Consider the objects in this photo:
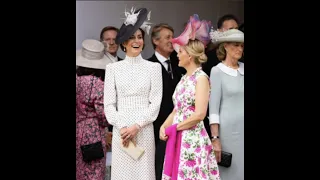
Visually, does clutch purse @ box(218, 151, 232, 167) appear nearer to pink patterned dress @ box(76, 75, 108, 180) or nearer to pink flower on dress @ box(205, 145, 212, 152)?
pink flower on dress @ box(205, 145, 212, 152)

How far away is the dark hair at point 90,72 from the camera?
18.6ft

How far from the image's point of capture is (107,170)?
18.6ft

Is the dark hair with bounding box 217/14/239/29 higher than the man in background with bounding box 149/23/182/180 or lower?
higher

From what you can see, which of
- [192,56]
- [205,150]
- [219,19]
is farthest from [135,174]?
[219,19]

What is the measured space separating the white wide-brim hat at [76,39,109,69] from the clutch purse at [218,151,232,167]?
54.3 inches

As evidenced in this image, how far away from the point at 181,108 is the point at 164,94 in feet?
0.94

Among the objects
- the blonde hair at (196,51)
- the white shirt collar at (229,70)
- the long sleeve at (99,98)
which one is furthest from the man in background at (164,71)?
the long sleeve at (99,98)

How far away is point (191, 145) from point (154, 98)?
54cm

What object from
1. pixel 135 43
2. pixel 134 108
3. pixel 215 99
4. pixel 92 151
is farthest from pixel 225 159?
pixel 135 43

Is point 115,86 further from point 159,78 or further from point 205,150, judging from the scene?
point 205,150

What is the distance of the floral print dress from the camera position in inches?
205

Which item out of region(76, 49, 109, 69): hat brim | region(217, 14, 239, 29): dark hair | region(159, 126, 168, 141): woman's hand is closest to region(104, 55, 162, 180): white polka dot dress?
region(159, 126, 168, 141): woman's hand

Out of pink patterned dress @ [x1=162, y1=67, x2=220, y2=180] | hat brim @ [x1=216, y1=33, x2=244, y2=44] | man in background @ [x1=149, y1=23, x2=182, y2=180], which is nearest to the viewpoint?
pink patterned dress @ [x1=162, y1=67, x2=220, y2=180]

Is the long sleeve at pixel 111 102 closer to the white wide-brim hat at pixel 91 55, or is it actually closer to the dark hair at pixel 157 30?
the white wide-brim hat at pixel 91 55
